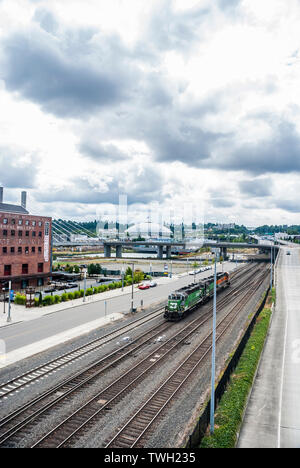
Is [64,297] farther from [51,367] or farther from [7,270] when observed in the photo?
[51,367]

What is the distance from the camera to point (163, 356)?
2789cm

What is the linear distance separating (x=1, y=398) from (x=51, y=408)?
3.78 m

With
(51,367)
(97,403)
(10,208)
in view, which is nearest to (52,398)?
(97,403)

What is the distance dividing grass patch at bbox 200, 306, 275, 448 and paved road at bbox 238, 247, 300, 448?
1.70 feet

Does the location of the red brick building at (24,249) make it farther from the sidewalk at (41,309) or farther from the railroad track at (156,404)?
the railroad track at (156,404)

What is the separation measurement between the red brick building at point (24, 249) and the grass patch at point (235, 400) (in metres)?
49.1

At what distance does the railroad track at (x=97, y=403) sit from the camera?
53.2 feet

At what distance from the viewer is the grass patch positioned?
14977 millimetres

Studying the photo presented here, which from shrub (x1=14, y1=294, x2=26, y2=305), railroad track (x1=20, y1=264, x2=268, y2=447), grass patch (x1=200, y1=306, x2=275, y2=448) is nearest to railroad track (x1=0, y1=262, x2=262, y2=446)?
railroad track (x1=20, y1=264, x2=268, y2=447)

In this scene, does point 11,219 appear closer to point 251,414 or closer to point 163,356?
point 163,356

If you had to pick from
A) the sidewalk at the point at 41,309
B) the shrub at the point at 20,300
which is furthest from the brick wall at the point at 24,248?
the sidewalk at the point at 41,309

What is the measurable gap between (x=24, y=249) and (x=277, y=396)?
189ft

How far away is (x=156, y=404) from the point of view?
19703mm

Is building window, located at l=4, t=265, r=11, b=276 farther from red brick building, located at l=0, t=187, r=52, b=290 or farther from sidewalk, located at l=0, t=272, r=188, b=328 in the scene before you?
sidewalk, located at l=0, t=272, r=188, b=328
